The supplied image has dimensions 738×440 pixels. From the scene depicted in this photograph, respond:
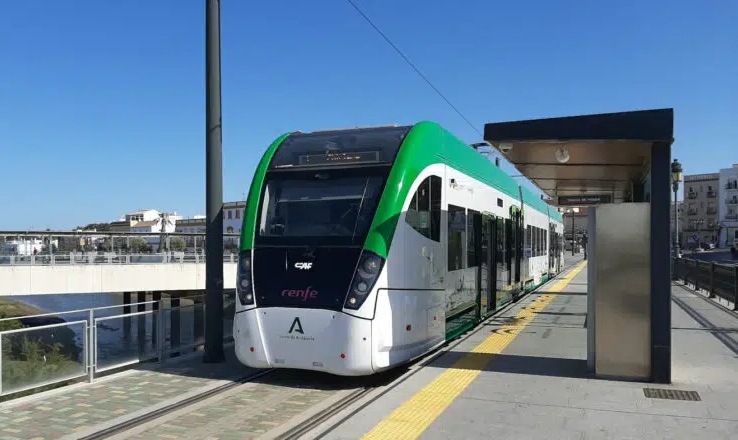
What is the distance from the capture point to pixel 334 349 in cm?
673

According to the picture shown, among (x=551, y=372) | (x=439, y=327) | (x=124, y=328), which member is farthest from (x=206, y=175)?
(x=551, y=372)

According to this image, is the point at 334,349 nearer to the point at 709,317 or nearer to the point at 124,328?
the point at 124,328

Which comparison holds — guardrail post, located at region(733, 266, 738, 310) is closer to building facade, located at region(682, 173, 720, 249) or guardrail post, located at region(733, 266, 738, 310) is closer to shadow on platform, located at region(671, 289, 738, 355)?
shadow on platform, located at region(671, 289, 738, 355)

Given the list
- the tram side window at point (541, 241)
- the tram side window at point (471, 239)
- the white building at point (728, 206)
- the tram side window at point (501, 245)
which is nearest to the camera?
the tram side window at point (471, 239)

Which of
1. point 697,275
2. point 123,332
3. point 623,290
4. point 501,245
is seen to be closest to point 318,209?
point 123,332

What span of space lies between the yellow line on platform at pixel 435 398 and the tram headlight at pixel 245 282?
2.32 m

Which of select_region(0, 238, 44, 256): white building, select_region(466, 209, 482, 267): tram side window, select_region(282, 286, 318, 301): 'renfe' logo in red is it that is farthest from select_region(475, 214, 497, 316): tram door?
select_region(0, 238, 44, 256): white building

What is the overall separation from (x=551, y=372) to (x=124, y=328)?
5.84m

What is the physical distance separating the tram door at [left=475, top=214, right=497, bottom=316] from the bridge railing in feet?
21.5

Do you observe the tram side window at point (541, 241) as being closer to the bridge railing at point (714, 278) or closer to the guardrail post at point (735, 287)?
the bridge railing at point (714, 278)

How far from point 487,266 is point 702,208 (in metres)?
119

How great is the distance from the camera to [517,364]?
8.09 m

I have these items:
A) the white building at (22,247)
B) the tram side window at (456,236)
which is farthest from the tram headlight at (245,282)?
the white building at (22,247)

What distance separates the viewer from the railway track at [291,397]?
5523 mm
